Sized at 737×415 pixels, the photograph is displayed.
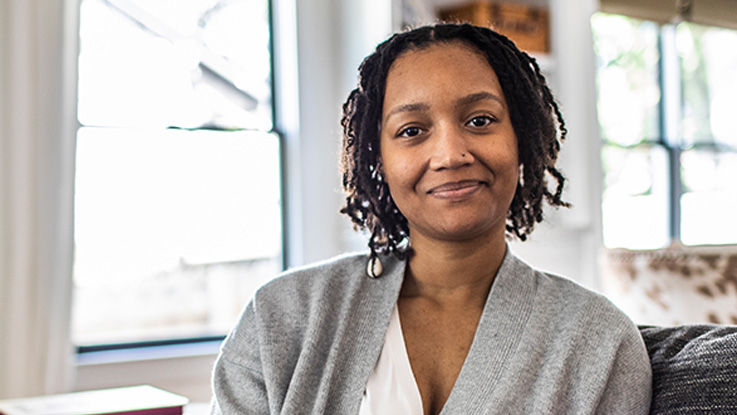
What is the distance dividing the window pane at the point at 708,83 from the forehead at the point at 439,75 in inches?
133

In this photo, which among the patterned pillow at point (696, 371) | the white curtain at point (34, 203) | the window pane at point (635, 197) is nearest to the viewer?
the patterned pillow at point (696, 371)

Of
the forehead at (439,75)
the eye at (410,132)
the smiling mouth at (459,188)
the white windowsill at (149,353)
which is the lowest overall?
the white windowsill at (149,353)

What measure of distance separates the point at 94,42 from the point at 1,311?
0.97m

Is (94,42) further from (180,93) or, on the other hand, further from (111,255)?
(111,255)

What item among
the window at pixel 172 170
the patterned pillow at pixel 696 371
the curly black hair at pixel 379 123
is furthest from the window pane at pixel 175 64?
the patterned pillow at pixel 696 371

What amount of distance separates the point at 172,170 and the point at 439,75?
190 centimetres

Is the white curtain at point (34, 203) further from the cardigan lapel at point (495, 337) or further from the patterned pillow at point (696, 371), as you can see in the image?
the patterned pillow at point (696, 371)

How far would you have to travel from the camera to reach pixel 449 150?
1.27m

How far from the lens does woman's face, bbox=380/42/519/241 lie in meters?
1.28

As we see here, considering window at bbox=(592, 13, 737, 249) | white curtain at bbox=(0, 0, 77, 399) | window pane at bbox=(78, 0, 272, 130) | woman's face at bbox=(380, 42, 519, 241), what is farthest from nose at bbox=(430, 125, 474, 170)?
window at bbox=(592, 13, 737, 249)

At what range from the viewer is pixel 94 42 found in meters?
2.87

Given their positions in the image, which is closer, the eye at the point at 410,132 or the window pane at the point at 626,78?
the eye at the point at 410,132

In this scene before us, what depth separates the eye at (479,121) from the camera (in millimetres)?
1307

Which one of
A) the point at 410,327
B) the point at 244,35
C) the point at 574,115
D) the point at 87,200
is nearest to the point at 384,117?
the point at 410,327
